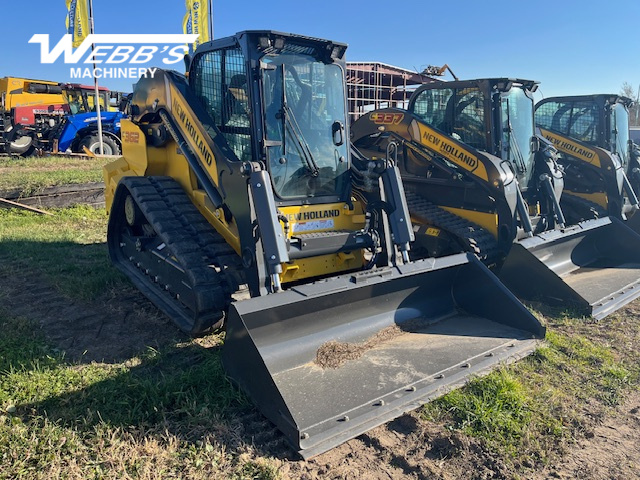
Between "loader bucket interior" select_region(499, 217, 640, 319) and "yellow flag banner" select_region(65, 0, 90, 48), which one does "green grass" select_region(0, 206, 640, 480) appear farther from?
"yellow flag banner" select_region(65, 0, 90, 48)

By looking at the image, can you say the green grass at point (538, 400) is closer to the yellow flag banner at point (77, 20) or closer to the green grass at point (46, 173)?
the green grass at point (46, 173)

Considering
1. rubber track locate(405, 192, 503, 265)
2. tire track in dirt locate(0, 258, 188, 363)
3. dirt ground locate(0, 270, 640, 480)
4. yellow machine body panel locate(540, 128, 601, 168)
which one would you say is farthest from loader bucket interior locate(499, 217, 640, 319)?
tire track in dirt locate(0, 258, 188, 363)

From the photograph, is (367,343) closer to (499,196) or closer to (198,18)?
(499,196)

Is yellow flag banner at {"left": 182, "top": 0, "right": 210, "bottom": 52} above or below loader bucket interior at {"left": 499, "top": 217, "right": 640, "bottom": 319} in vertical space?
above

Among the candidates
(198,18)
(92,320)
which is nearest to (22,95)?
(198,18)

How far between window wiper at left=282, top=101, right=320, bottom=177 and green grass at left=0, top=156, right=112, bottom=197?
7.37 m

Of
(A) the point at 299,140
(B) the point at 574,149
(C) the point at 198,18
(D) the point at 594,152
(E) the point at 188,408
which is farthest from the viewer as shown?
(C) the point at 198,18

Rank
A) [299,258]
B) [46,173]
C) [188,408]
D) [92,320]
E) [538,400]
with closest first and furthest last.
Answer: [188,408]
[538,400]
[299,258]
[92,320]
[46,173]

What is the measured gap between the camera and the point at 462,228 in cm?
622

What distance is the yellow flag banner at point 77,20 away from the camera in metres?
15.1

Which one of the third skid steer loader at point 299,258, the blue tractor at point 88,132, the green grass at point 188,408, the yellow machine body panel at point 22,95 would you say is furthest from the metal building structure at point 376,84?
the green grass at point 188,408

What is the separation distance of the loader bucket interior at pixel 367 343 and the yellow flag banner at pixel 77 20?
14.9m

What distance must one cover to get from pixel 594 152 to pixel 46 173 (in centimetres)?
1113

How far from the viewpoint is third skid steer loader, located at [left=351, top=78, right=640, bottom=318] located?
586 centimetres
